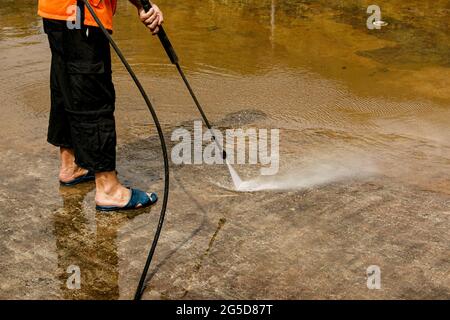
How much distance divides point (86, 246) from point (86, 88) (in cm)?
83

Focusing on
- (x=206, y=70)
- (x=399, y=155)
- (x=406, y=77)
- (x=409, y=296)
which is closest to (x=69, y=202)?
(x=409, y=296)

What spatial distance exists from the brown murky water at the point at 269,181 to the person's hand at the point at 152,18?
1.00m

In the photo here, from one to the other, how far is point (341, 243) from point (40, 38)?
5.22 metres

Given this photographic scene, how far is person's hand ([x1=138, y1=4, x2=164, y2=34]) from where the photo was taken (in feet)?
10.8

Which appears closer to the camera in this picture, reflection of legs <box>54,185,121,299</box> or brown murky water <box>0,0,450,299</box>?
reflection of legs <box>54,185,121,299</box>

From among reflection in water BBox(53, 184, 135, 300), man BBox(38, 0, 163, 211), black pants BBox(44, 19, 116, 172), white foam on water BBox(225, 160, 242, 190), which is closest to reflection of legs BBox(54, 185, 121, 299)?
reflection in water BBox(53, 184, 135, 300)

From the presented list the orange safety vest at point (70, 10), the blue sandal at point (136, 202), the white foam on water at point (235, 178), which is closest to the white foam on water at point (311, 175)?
the white foam on water at point (235, 178)

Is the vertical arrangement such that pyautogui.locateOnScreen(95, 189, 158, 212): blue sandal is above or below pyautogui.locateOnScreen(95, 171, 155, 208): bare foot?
below

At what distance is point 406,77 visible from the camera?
20.0ft

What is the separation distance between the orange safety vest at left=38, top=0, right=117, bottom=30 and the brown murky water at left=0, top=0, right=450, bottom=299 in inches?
41.8

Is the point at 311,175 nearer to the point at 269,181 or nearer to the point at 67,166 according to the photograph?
the point at 269,181

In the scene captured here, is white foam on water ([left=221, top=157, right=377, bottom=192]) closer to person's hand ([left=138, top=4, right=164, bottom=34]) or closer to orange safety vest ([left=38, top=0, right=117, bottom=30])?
person's hand ([left=138, top=4, right=164, bottom=34])

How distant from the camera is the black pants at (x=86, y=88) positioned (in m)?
3.20
